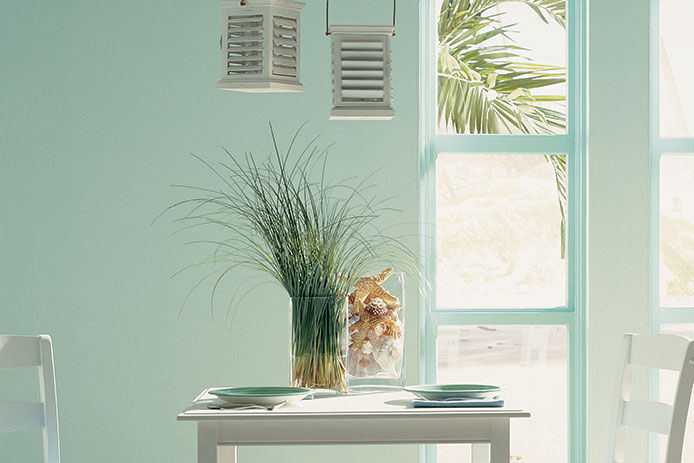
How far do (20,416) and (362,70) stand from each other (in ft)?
3.99

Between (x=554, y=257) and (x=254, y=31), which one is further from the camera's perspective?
(x=554, y=257)

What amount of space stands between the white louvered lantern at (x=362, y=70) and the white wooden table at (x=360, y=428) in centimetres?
73

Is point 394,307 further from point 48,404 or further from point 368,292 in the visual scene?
point 48,404

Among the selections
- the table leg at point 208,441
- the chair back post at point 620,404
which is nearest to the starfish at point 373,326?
the table leg at point 208,441

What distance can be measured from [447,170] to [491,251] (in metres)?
0.35

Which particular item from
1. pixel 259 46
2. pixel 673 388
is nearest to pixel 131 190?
pixel 259 46

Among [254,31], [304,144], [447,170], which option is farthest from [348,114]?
[447,170]

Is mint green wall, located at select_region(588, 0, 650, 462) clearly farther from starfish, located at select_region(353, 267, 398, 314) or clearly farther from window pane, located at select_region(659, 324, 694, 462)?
starfish, located at select_region(353, 267, 398, 314)

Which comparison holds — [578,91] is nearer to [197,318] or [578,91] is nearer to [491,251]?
[491,251]

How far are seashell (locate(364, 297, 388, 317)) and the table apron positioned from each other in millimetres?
380

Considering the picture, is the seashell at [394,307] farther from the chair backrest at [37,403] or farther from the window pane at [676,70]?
the window pane at [676,70]

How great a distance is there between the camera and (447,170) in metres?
3.34

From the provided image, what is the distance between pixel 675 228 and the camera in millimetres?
3355

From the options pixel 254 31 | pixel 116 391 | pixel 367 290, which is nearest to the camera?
pixel 254 31
